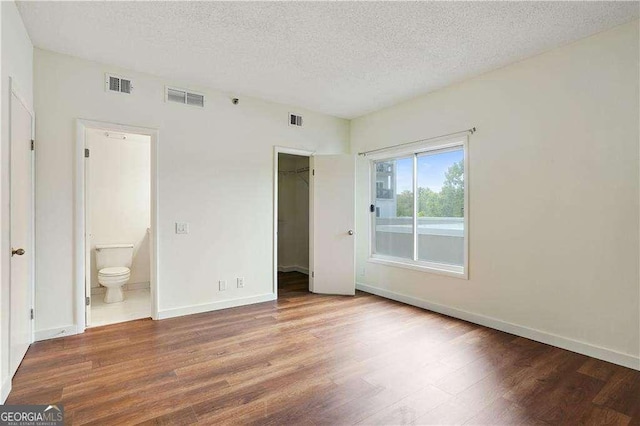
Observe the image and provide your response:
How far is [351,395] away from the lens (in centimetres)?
217

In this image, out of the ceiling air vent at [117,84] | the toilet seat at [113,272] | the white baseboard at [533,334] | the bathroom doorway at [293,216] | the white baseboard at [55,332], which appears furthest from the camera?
the bathroom doorway at [293,216]

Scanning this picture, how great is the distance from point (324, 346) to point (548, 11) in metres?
3.23

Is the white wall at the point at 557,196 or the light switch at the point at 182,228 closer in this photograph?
the white wall at the point at 557,196

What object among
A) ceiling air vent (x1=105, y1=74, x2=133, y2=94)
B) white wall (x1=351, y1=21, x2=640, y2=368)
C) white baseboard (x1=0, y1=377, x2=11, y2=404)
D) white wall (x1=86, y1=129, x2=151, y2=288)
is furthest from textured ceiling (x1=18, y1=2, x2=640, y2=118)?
white baseboard (x1=0, y1=377, x2=11, y2=404)

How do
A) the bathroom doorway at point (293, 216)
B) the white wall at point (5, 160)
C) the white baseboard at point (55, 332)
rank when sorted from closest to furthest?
the white wall at point (5, 160) < the white baseboard at point (55, 332) < the bathroom doorway at point (293, 216)

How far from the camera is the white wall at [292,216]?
6.77 metres

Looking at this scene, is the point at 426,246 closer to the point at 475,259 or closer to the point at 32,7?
the point at 475,259

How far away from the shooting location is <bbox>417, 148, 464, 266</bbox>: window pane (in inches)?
156

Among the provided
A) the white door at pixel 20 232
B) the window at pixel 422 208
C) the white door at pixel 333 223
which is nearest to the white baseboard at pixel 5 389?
the white door at pixel 20 232

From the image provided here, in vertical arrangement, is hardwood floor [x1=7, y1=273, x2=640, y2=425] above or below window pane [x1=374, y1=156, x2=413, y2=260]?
below

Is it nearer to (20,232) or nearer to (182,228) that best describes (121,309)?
(182,228)

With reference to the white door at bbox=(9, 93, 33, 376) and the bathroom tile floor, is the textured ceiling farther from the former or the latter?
the bathroom tile floor

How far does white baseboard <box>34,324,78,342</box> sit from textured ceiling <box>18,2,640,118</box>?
2.65 metres

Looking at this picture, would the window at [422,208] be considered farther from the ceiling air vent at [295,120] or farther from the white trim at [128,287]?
the white trim at [128,287]
